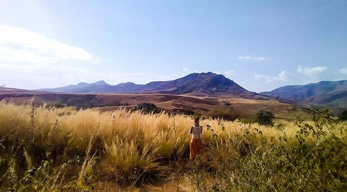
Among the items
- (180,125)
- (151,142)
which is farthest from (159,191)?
(180,125)

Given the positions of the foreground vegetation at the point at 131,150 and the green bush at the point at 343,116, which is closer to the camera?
the foreground vegetation at the point at 131,150

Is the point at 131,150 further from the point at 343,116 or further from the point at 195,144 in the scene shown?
the point at 343,116

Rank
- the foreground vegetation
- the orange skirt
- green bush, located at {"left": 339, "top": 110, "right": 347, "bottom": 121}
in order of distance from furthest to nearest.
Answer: green bush, located at {"left": 339, "top": 110, "right": 347, "bottom": 121}
the orange skirt
the foreground vegetation

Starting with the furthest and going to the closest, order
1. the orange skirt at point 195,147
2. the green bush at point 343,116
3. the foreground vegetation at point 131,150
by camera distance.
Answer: the green bush at point 343,116, the orange skirt at point 195,147, the foreground vegetation at point 131,150

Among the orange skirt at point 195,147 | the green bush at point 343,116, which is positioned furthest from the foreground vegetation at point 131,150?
the green bush at point 343,116

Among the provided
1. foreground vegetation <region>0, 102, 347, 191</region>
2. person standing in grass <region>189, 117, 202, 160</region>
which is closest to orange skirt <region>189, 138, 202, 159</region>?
person standing in grass <region>189, 117, 202, 160</region>

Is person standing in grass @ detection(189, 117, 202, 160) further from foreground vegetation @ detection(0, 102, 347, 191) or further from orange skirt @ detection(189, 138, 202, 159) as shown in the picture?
A: foreground vegetation @ detection(0, 102, 347, 191)

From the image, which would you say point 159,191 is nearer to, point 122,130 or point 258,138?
point 122,130

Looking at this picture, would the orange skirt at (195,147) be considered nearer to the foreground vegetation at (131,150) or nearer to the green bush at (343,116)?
the foreground vegetation at (131,150)

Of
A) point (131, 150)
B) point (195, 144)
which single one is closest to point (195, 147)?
point (195, 144)

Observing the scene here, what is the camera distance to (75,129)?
19.6 feet

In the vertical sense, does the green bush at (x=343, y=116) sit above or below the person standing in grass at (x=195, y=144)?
below

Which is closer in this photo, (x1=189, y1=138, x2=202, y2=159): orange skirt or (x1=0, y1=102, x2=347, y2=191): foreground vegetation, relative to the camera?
(x1=0, y1=102, x2=347, y2=191): foreground vegetation

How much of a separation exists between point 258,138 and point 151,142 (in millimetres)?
3810
